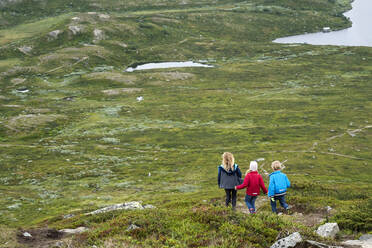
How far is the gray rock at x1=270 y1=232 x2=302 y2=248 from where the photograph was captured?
15948 millimetres

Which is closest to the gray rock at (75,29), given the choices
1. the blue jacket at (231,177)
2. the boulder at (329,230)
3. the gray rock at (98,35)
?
the gray rock at (98,35)

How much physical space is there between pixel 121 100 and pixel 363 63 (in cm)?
11973

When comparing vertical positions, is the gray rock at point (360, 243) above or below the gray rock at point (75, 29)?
below

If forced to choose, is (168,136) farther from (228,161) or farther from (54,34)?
(54,34)

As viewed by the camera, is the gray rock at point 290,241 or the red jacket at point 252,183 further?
the red jacket at point 252,183

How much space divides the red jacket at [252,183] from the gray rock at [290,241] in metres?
7.67

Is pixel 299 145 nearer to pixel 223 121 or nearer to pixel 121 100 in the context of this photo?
pixel 223 121

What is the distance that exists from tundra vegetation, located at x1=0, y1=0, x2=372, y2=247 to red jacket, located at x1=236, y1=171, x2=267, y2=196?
267cm

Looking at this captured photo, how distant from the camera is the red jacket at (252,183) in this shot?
2409 centimetres

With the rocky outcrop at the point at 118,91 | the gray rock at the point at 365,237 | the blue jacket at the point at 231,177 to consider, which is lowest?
the rocky outcrop at the point at 118,91

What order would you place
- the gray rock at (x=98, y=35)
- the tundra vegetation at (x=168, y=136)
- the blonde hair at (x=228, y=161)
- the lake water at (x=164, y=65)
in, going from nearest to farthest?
the tundra vegetation at (x=168, y=136), the blonde hair at (x=228, y=161), the lake water at (x=164, y=65), the gray rock at (x=98, y=35)

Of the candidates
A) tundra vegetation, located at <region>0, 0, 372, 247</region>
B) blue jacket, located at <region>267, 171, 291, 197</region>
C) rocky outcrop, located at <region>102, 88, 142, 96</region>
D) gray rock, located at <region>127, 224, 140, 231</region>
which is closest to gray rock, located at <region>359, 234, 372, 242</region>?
tundra vegetation, located at <region>0, 0, 372, 247</region>

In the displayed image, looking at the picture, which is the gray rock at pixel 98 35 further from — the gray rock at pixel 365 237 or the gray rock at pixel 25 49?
the gray rock at pixel 365 237

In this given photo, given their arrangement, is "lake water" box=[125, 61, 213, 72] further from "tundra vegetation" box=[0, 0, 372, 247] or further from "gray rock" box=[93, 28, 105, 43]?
"gray rock" box=[93, 28, 105, 43]
